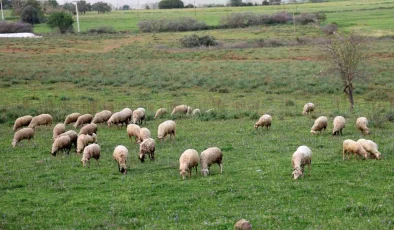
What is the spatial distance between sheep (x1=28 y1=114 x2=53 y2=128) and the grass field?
0.39 meters

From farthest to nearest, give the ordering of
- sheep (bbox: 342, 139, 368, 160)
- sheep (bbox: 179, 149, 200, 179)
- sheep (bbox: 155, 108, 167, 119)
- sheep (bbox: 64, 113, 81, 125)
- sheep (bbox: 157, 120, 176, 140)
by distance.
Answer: sheep (bbox: 155, 108, 167, 119) < sheep (bbox: 64, 113, 81, 125) < sheep (bbox: 157, 120, 176, 140) < sheep (bbox: 342, 139, 368, 160) < sheep (bbox: 179, 149, 200, 179)

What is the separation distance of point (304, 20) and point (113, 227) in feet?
313

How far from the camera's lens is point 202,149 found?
65.6 ft

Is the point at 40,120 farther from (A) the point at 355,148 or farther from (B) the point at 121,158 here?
(A) the point at 355,148

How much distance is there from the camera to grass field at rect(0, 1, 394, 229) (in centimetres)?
1248

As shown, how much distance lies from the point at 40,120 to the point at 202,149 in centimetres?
977

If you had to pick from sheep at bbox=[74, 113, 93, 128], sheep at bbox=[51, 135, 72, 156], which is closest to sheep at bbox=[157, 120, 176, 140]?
sheep at bbox=[51, 135, 72, 156]

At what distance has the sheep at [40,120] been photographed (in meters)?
25.5

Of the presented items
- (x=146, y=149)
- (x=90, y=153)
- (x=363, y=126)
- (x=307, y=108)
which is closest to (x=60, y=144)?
(x=90, y=153)

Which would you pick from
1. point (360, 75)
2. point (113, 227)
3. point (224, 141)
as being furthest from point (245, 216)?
point (360, 75)

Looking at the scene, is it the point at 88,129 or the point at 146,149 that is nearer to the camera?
the point at 146,149

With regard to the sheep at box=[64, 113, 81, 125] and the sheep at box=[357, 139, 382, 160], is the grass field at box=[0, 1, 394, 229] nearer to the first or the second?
the sheep at box=[357, 139, 382, 160]

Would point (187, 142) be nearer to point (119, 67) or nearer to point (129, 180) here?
point (129, 180)

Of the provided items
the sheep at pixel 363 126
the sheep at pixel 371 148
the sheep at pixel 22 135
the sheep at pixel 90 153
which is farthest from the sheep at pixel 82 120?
the sheep at pixel 371 148
